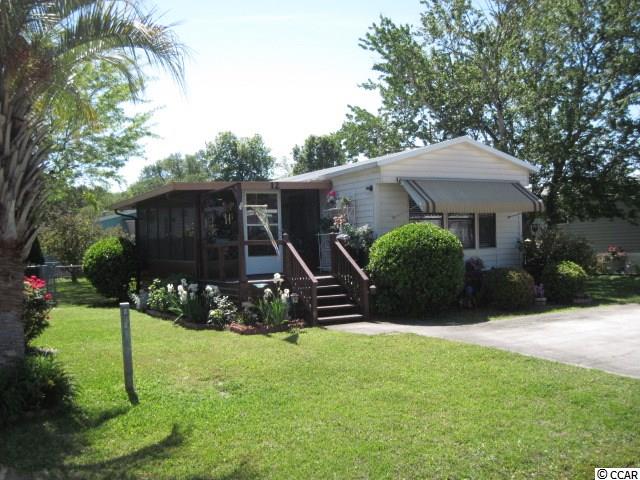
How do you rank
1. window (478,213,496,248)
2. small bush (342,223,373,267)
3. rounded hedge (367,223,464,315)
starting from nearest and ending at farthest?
rounded hedge (367,223,464,315)
small bush (342,223,373,267)
window (478,213,496,248)

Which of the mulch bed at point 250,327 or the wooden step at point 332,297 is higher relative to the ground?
the wooden step at point 332,297

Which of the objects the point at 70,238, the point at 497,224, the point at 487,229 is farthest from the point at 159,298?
the point at 70,238

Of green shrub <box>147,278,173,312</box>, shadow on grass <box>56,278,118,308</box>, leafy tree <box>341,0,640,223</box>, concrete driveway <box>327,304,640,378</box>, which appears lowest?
concrete driveway <box>327,304,640,378</box>

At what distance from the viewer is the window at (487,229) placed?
15094 millimetres

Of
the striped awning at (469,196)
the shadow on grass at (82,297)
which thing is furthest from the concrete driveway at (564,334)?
the shadow on grass at (82,297)

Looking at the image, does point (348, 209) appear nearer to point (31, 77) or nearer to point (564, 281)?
point (564, 281)

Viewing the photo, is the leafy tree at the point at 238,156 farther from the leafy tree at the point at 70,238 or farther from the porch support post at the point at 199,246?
the porch support post at the point at 199,246

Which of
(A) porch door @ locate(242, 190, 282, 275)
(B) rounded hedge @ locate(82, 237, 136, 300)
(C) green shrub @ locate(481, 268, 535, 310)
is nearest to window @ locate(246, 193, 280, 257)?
(A) porch door @ locate(242, 190, 282, 275)

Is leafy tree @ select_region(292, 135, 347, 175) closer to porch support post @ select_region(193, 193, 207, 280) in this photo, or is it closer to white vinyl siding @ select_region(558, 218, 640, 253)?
white vinyl siding @ select_region(558, 218, 640, 253)

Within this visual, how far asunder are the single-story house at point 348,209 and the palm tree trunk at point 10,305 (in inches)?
232

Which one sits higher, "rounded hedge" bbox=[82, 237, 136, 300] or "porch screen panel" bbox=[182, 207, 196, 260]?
"porch screen panel" bbox=[182, 207, 196, 260]

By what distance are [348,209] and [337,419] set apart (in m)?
8.86

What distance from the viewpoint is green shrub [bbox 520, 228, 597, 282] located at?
48.4ft

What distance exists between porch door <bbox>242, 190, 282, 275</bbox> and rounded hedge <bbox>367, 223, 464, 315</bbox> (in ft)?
11.1
